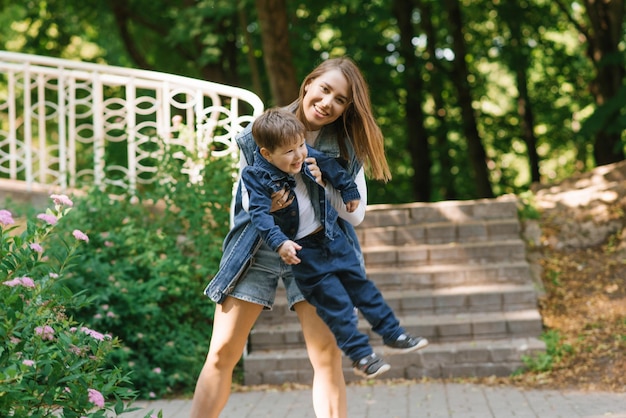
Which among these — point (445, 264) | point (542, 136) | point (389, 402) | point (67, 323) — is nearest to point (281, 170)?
point (67, 323)

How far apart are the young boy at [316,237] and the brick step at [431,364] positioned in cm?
297

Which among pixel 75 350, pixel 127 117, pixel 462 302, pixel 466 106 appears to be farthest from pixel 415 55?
pixel 75 350

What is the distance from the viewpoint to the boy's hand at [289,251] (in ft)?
10.8

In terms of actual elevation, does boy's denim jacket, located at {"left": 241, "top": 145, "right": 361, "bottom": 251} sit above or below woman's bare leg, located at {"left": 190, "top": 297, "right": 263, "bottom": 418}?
above

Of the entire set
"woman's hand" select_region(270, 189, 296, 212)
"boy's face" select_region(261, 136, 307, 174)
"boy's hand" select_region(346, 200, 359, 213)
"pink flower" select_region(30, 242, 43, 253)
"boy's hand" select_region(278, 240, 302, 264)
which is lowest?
"boy's hand" select_region(278, 240, 302, 264)

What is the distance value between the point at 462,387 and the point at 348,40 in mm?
8067

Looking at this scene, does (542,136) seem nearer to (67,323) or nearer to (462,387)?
(462,387)

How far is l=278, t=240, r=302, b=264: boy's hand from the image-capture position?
3295mm

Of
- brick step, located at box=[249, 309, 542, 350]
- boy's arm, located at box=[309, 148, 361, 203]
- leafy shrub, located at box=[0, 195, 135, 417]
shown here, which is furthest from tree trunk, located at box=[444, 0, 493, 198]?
leafy shrub, located at box=[0, 195, 135, 417]

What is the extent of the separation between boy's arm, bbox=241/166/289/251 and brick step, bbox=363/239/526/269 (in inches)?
174

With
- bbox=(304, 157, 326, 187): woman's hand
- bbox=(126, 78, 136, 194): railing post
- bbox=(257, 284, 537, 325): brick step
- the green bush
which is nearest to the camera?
bbox=(304, 157, 326, 187): woman's hand

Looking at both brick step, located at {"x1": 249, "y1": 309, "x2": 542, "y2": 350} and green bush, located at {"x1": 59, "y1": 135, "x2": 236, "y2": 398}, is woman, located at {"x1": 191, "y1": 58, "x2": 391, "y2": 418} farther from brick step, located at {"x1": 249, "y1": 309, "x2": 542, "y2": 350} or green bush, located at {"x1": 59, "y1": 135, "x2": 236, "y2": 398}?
brick step, located at {"x1": 249, "y1": 309, "x2": 542, "y2": 350}

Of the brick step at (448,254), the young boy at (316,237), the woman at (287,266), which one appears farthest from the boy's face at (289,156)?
the brick step at (448,254)

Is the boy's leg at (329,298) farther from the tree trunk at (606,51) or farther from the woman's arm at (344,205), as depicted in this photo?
the tree trunk at (606,51)
